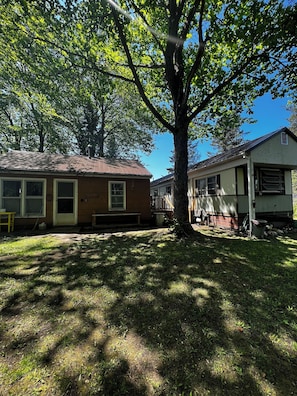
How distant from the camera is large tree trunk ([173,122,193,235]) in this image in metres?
7.28

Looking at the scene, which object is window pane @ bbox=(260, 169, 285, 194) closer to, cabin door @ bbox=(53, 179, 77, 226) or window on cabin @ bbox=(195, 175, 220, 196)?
window on cabin @ bbox=(195, 175, 220, 196)

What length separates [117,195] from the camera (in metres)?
11.1

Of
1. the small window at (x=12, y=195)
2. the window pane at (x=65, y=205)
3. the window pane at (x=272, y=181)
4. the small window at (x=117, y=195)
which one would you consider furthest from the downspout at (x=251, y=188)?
the small window at (x=12, y=195)

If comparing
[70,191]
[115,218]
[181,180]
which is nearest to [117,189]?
[115,218]

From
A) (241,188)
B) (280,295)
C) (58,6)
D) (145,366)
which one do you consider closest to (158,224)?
(241,188)

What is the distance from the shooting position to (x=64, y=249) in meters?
5.93

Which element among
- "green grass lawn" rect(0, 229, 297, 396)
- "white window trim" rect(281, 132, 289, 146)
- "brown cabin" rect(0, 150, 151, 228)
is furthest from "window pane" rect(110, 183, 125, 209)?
"white window trim" rect(281, 132, 289, 146)

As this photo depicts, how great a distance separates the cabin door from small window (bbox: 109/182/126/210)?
1.94 meters

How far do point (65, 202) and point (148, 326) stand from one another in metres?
8.91

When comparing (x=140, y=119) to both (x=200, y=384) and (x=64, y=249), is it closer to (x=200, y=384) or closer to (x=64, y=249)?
(x=64, y=249)

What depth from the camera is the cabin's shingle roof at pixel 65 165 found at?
372 inches

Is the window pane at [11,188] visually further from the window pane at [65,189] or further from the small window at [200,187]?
the small window at [200,187]

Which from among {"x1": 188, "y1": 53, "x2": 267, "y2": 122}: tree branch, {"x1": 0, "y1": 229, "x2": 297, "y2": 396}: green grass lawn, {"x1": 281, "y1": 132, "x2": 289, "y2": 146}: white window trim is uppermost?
{"x1": 188, "y1": 53, "x2": 267, "y2": 122}: tree branch

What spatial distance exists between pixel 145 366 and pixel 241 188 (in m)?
8.92
